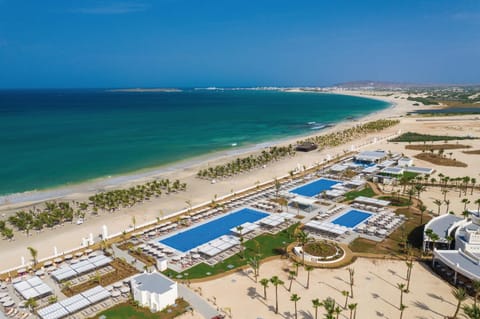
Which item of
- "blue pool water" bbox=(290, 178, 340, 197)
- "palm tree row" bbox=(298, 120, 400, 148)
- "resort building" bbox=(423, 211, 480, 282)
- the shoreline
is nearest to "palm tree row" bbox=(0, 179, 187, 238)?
the shoreline

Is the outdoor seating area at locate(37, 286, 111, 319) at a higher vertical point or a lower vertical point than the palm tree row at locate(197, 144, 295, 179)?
lower

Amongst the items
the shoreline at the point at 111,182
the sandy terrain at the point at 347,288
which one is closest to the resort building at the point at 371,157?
the shoreline at the point at 111,182

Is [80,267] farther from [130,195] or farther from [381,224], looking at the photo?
[381,224]

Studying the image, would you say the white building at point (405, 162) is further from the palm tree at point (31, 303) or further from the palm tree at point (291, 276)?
the palm tree at point (31, 303)

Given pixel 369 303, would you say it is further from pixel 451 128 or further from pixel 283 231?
pixel 451 128

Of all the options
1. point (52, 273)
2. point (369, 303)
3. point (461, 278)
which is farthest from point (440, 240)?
point (52, 273)

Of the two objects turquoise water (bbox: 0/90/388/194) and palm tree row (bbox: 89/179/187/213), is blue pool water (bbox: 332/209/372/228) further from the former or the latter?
turquoise water (bbox: 0/90/388/194)
